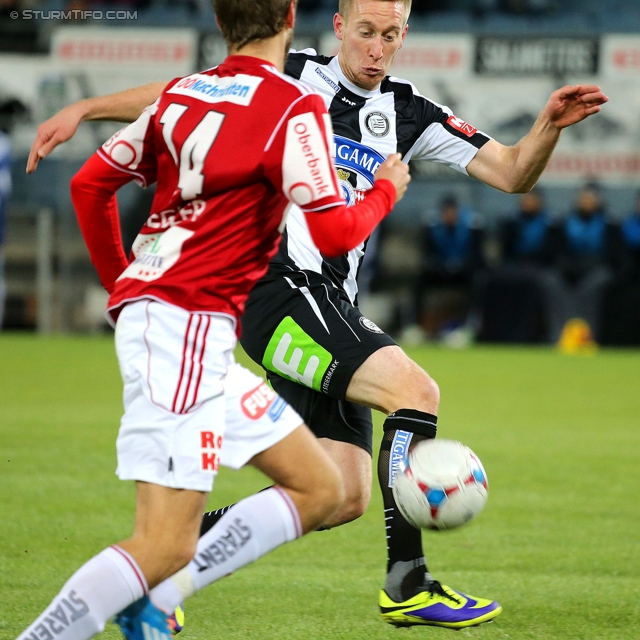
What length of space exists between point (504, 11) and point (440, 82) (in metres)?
3.10

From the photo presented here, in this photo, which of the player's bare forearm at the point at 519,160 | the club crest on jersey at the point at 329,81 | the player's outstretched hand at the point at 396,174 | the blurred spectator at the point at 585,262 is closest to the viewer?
the player's outstretched hand at the point at 396,174

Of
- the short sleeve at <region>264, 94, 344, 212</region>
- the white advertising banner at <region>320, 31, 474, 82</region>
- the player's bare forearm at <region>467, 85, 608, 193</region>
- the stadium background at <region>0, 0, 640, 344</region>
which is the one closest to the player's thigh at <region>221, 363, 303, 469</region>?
the short sleeve at <region>264, 94, 344, 212</region>

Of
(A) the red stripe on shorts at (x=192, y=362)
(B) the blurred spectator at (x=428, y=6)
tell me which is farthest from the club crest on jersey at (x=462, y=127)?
(B) the blurred spectator at (x=428, y=6)

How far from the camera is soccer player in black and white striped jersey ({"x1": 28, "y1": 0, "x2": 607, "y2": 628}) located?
429cm

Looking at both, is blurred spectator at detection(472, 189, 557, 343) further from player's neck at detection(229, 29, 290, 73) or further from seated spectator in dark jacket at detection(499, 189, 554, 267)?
player's neck at detection(229, 29, 290, 73)

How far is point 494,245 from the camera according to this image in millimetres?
18500

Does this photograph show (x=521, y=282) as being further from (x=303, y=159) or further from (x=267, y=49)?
(x=303, y=159)

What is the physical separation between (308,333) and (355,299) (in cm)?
50

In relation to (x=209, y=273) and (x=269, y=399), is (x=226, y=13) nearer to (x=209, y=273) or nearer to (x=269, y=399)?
(x=209, y=273)

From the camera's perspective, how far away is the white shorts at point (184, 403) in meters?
3.10

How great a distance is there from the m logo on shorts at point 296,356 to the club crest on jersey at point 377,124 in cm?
92

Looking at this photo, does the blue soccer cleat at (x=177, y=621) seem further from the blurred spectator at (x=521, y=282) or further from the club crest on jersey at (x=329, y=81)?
the blurred spectator at (x=521, y=282)

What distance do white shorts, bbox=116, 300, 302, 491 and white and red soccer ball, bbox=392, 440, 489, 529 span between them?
857 mm

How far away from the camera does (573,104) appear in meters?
4.38
